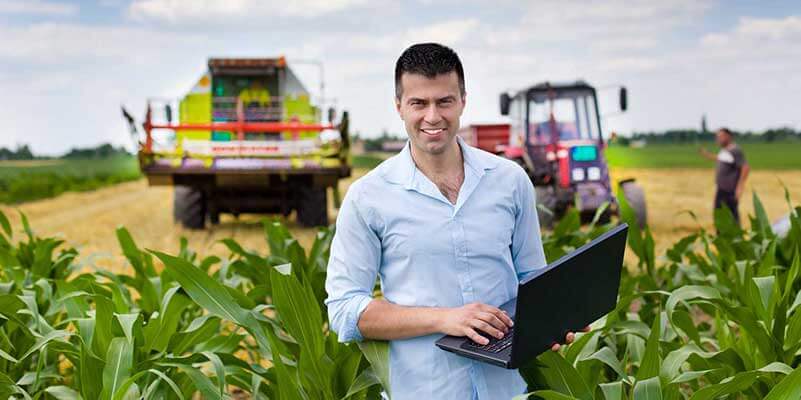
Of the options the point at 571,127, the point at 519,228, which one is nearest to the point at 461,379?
the point at 519,228

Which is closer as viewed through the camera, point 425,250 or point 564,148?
point 425,250

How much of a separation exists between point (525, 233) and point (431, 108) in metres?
0.45

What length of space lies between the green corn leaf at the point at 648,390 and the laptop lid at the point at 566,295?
0.32 m

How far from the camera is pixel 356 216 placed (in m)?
2.23

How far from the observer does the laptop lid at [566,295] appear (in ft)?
6.51

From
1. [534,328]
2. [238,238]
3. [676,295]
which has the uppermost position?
[534,328]

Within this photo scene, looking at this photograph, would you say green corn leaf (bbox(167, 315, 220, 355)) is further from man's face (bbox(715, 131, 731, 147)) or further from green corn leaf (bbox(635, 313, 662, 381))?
man's face (bbox(715, 131, 731, 147))

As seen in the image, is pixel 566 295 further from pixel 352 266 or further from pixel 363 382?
pixel 363 382

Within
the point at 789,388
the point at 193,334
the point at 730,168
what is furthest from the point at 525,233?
the point at 730,168

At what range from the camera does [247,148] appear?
12891 millimetres

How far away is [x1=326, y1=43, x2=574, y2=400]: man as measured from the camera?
2186 mm

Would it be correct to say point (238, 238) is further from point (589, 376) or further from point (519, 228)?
point (519, 228)

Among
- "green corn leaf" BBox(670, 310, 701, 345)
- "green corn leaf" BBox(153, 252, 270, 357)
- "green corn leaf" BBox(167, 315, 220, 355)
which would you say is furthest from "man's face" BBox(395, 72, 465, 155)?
"green corn leaf" BBox(670, 310, 701, 345)

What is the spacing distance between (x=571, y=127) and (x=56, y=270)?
893 centimetres
